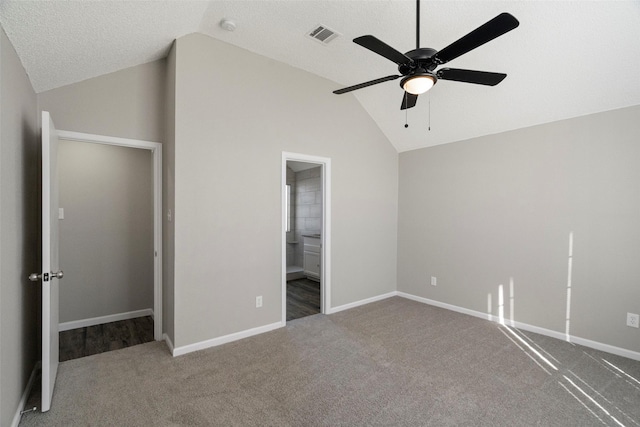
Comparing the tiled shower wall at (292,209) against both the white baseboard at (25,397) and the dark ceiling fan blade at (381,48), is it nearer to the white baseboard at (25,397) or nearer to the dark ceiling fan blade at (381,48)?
the white baseboard at (25,397)

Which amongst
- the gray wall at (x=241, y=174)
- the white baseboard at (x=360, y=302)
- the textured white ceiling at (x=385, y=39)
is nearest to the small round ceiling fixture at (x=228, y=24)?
the textured white ceiling at (x=385, y=39)

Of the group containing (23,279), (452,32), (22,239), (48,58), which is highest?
(452,32)

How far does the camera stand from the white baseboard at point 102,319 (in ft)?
11.2

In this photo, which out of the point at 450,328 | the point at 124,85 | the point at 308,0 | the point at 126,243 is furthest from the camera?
the point at 126,243

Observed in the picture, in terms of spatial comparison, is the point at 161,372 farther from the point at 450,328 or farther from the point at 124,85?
the point at 450,328

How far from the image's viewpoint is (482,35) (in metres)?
1.65

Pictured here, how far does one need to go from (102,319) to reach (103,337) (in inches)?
18.5

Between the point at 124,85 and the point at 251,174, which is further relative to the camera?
the point at 251,174

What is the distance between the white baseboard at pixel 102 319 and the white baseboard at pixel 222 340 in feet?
4.52

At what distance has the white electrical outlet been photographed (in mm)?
2773

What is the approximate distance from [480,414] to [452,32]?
9.74 ft

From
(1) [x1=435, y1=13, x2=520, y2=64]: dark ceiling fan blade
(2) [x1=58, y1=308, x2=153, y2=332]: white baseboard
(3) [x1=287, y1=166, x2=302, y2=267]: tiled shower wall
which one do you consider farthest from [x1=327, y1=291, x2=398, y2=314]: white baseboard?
(1) [x1=435, y1=13, x2=520, y2=64]: dark ceiling fan blade

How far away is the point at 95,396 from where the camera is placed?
86.1 inches

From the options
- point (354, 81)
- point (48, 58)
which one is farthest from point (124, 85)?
point (354, 81)
